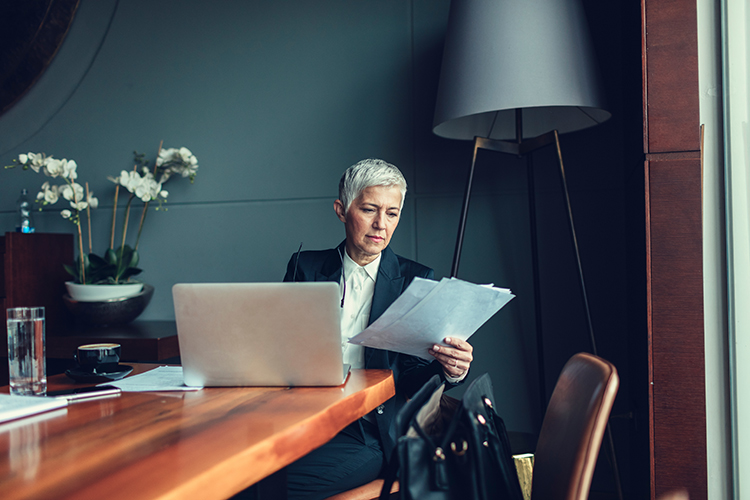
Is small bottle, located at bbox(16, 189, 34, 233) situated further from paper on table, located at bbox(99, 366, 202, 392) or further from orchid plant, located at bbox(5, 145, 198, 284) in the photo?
paper on table, located at bbox(99, 366, 202, 392)

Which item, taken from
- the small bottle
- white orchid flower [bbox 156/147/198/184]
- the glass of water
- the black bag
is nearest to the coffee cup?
the glass of water

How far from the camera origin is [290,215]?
8.47ft

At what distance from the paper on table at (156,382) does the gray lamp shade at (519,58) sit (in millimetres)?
1175

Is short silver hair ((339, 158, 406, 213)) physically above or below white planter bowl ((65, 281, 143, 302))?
above

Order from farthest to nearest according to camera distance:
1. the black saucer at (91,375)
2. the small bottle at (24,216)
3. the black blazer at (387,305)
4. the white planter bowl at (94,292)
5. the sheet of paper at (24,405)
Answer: the small bottle at (24,216), the white planter bowl at (94,292), the black blazer at (387,305), the black saucer at (91,375), the sheet of paper at (24,405)

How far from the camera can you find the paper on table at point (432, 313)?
1045mm

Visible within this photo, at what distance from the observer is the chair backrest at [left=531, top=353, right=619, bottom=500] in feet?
2.46

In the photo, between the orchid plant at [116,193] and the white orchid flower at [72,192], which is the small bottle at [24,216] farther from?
the white orchid flower at [72,192]

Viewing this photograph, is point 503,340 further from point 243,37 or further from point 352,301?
point 243,37

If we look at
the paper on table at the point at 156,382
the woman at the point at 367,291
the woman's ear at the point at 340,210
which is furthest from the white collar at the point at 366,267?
the paper on table at the point at 156,382

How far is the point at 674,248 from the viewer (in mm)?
1346

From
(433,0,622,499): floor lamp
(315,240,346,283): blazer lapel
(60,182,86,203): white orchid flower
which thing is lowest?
(315,240,346,283): blazer lapel

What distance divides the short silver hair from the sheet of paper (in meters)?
0.98

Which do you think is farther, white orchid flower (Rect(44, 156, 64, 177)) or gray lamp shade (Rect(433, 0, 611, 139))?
white orchid flower (Rect(44, 156, 64, 177))
